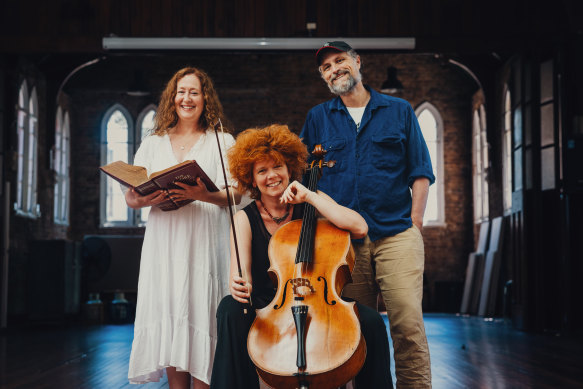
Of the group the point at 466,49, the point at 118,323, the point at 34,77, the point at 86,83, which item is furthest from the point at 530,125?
the point at 86,83

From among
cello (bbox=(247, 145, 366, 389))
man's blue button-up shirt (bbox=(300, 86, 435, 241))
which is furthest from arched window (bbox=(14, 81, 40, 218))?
cello (bbox=(247, 145, 366, 389))

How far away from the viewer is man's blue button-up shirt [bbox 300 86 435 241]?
2957 millimetres

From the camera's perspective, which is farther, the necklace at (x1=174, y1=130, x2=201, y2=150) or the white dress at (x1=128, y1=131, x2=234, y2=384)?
the necklace at (x1=174, y1=130, x2=201, y2=150)

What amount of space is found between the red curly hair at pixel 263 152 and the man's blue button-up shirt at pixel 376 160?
0.22m

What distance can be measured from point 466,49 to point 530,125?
4.13 feet

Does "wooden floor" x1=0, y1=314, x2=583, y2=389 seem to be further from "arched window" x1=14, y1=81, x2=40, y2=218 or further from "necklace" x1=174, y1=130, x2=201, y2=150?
"arched window" x1=14, y1=81, x2=40, y2=218

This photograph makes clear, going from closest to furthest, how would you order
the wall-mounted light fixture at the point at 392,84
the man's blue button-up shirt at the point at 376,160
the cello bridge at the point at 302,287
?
the cello bridge at the point at 302,287, the man's blue button-up shirt at the point at 376,160, the wall-mounted light fixture at the point at 392,84

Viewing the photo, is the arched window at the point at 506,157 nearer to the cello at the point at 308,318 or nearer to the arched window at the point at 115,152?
the arched window at the point at 115,152

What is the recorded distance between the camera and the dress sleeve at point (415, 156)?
3.02 m

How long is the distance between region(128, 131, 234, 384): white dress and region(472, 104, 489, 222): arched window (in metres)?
10.7

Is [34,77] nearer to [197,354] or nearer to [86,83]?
[86,83]

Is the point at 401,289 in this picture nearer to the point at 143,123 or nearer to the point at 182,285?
the point at 182,285

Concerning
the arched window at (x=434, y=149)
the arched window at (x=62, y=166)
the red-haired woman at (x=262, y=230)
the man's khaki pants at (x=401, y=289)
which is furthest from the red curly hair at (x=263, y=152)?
the arched window at (x=434, y=149)

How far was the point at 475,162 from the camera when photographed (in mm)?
14180
